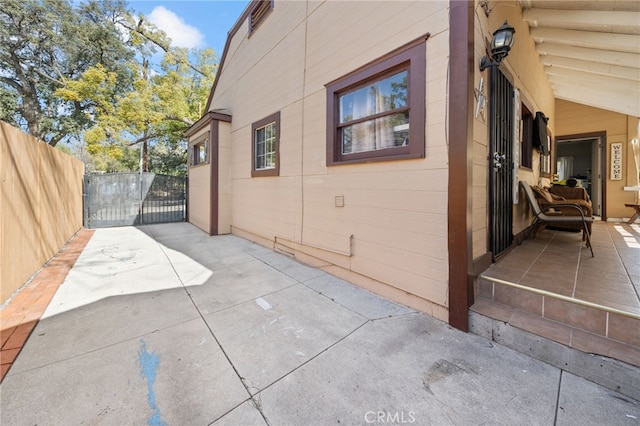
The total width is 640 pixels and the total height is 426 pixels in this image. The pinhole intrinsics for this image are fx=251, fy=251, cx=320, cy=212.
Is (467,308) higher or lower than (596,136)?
lower

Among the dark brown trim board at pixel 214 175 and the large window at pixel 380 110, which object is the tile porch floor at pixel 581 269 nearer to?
the large window at pixel 380 110

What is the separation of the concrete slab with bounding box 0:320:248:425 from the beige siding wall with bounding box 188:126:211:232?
5.22 meters

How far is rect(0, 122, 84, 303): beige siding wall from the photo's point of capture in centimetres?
263

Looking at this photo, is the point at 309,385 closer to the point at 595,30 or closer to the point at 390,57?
the point at 390,57

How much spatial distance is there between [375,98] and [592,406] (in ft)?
10.3

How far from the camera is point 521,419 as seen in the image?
1.34 meters

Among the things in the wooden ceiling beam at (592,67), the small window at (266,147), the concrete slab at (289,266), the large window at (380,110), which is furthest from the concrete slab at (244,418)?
the wooden ceiling beam at (592,67)

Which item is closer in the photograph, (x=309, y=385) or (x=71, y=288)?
(x=309, y=385)

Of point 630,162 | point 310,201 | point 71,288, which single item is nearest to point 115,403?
point 71,288

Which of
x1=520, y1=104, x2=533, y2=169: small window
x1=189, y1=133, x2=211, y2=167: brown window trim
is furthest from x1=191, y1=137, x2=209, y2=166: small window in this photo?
x1=520, y1=104, x2=533, y2=169: small window

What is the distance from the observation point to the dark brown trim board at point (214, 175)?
259 inches

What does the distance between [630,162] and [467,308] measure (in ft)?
23.5

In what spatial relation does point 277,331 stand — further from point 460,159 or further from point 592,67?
point 592,67

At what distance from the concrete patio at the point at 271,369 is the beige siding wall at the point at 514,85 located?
109cm
